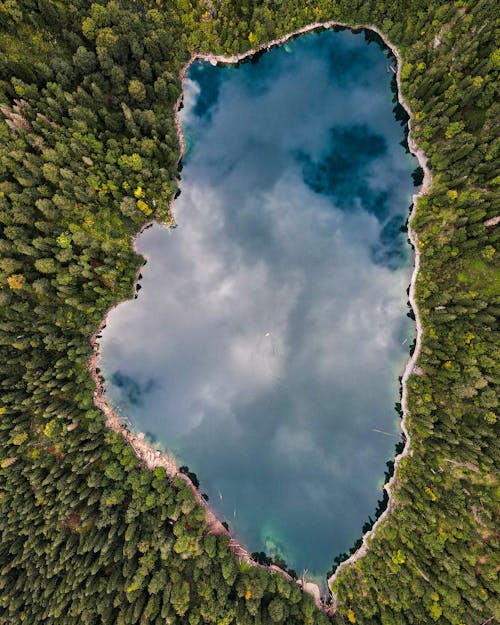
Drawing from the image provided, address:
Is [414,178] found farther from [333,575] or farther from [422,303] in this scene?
[333,575]

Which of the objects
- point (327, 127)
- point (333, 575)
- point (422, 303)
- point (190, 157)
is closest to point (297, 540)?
point (333, 575)

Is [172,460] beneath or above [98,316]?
beneath

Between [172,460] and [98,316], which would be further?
[172,460]

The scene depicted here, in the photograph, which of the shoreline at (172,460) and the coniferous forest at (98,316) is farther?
the shoreline at (172,460)
